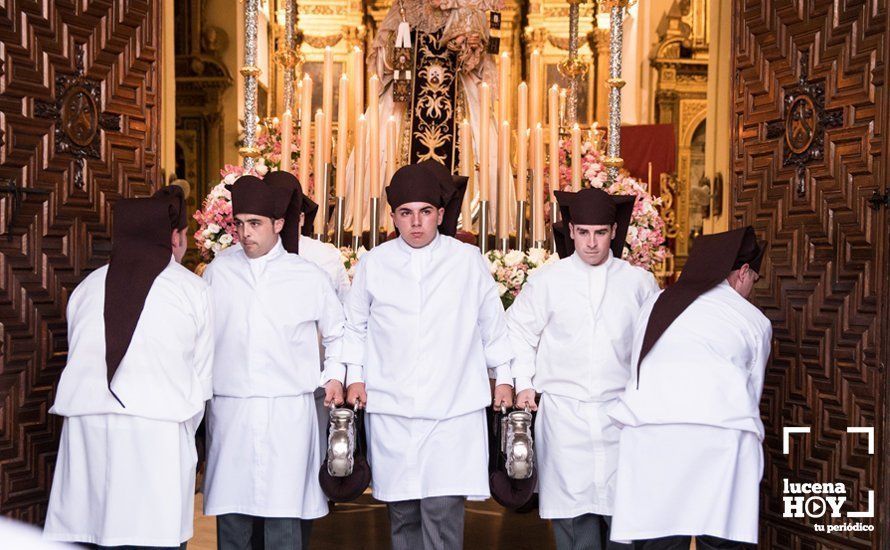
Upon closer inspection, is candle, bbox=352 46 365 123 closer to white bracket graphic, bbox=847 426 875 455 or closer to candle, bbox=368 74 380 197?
candle, bbox=368 74 380 197

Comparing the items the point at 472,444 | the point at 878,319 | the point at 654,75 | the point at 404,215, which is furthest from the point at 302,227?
the point at 654,75

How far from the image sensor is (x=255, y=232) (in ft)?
13.5

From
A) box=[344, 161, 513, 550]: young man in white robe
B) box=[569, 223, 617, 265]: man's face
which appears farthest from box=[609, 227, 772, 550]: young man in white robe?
box=[344, 161, 513, 550]: young man in white robe

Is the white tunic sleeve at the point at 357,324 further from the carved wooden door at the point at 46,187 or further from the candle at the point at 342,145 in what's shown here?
the carved wooden door at the point at 46,187

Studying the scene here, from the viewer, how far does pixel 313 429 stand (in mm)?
4234

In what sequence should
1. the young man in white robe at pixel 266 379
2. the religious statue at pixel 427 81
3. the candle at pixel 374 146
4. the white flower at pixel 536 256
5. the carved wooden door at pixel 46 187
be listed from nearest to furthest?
the young man in white robe at pixel 266 379, the carved wooden door at pixel 46 187, the white flower at pixel 536 256, the candle at pixel 374 146, the religious statue at pixel 427 81

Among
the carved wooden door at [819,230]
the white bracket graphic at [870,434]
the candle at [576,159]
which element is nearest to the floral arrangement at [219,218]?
the candle at [576,159]

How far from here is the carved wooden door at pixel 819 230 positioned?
4.32 meters

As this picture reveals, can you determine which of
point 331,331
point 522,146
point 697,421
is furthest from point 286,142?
point 697,421

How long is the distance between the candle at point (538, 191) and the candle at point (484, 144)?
27cm

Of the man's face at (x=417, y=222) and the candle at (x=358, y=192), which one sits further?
the candle at (x=358, y=192)

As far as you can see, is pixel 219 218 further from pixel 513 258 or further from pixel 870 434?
pixel 870 434

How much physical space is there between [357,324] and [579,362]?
0.97 meters
